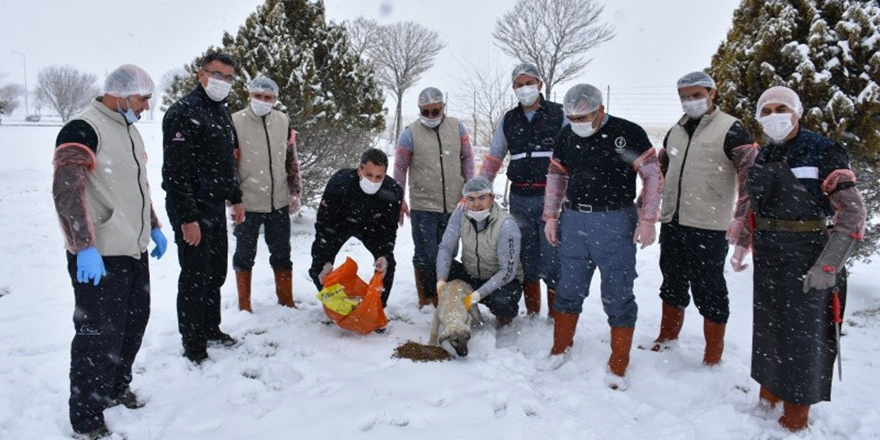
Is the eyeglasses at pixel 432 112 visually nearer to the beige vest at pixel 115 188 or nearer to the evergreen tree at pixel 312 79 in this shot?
the beige vest at pixel 115 188

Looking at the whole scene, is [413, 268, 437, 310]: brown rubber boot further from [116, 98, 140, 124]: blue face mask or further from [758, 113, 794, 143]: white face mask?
[758, 113, 794, 143]: white face mask

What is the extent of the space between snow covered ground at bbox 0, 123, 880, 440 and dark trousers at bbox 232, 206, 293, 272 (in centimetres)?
47

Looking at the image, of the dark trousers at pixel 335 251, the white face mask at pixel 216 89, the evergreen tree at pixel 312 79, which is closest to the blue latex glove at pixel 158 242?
the white face mask at pixel 216 89

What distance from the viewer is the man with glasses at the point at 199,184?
3410 mm

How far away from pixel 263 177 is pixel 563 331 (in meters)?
2.75

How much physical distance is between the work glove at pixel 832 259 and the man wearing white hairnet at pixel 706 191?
741 millimetres

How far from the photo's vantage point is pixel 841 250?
8.91 feet

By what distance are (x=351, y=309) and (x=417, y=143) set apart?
166cm

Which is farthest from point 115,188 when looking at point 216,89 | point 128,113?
point 216,89

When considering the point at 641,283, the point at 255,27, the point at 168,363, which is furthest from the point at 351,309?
the point at 255,27

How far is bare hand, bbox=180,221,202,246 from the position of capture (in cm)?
341

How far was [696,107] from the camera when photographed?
12.1ft

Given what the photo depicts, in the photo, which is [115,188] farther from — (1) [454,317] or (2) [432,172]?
(2) [432,172]

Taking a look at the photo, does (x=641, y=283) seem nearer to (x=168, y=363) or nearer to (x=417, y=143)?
(x=417, y=143)
